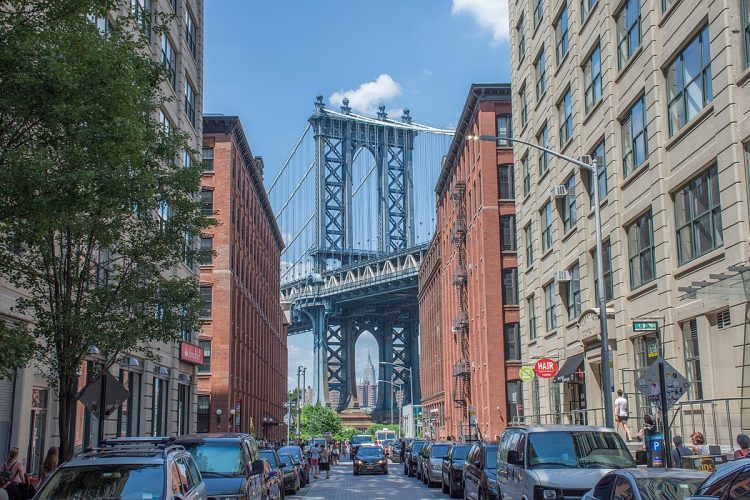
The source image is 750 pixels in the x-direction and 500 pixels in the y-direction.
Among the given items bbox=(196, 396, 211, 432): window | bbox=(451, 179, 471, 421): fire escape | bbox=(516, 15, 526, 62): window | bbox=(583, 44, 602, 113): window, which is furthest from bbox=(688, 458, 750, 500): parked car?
bbox=(451, 179, 471, 421): fire escape

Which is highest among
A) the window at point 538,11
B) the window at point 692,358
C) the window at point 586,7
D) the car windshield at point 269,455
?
the window at point 538,11

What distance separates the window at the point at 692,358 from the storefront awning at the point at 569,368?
8.30 metres

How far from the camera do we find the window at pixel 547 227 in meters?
37.0

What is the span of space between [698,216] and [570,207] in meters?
12.1

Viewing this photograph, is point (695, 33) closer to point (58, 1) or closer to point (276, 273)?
point (58, 1)

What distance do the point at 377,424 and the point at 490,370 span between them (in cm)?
9385

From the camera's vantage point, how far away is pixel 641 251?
26.0 metres

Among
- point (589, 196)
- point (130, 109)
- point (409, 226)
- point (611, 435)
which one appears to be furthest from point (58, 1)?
point (409, 226)

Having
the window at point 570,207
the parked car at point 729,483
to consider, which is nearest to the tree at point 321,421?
the window at point 570,207

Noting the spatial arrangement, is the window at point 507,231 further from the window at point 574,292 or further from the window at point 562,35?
the window at point 574,292

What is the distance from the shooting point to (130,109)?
1295cm

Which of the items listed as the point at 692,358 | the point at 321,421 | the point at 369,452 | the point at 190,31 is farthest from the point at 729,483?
the point at 321,421

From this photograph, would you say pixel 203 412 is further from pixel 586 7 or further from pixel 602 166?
pixel 586 7

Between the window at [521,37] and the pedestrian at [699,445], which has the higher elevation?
the window at [521,37]
